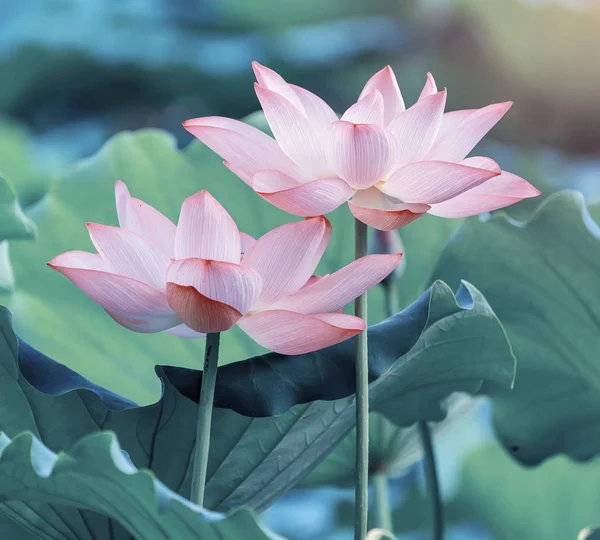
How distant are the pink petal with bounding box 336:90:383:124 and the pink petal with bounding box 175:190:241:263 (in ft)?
0.24

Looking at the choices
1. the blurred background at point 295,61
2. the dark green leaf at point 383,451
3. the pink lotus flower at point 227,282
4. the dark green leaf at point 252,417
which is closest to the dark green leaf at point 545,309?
the dark green leaf at point 383,451

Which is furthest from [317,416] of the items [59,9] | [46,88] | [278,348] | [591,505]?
[59,9]

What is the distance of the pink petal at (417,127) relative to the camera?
0.33 metres

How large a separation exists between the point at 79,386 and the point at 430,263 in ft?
1.24

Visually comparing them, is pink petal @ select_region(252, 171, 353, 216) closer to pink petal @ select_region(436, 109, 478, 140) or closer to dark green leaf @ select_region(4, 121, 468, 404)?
pink petal @ select_region(436, 109, 478, 140)

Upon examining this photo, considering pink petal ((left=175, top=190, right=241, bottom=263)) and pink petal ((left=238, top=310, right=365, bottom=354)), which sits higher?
pink petal ((left=175, top=190, right=241, bottom=263))

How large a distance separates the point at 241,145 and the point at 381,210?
0.21 ft

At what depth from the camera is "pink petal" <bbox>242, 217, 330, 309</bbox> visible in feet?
1.02

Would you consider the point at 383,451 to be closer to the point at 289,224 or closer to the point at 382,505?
the point at 382,505

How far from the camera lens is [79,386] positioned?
385 millimetres

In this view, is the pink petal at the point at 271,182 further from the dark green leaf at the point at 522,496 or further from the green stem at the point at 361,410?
the dark green leaf at the point at 522,496

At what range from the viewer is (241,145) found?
13.5 inches

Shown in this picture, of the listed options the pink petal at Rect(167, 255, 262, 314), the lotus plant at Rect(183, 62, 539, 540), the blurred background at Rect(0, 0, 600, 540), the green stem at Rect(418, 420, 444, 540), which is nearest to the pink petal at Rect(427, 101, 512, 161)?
the lotus plant at Rect(183, 62, 539, 540)

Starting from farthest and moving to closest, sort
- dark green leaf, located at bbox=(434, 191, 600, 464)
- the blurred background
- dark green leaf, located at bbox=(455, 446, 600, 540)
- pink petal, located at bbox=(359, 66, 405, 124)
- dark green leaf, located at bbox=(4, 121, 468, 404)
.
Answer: the blurred background < dark green leaf, located at bbox=(455, 446, 600, 540) < dark green leaf, located at bbox=(4, 121, 468, 404) < dark green leaf, located at bbox=(434, 191, 600, 464) < pink petal, located at bbox=(359, 66, 405, 124)
